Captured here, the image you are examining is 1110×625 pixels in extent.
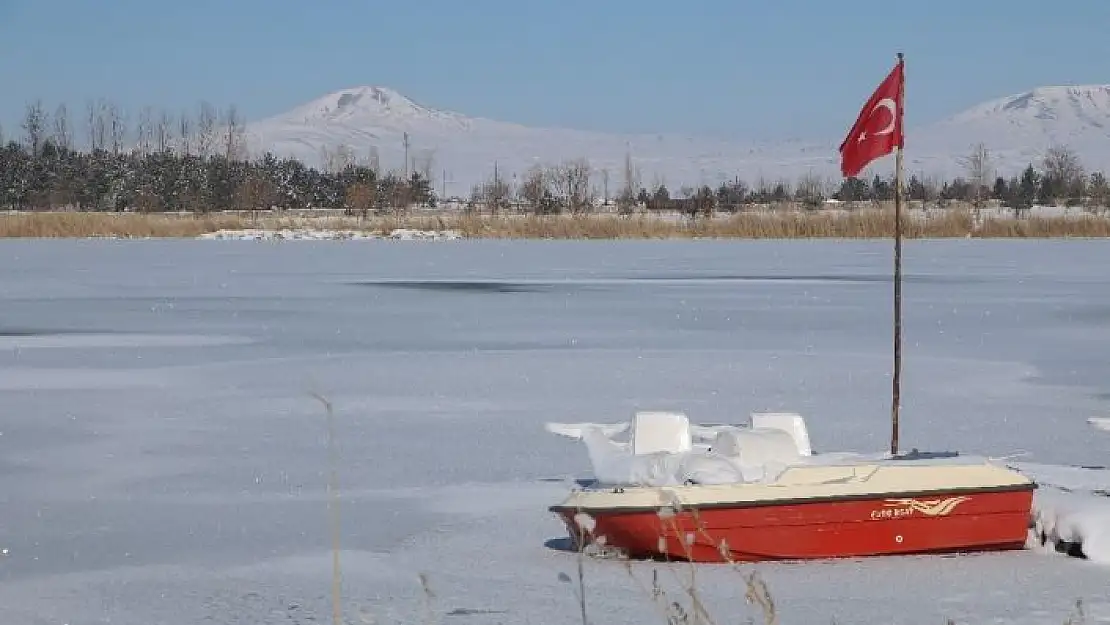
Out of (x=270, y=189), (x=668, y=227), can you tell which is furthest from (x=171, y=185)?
(x=668, y=227)

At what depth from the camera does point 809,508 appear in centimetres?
685

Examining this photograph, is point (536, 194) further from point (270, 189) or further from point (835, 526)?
point (835, 526)

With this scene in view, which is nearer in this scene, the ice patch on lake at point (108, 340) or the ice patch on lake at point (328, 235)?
the ice patch on lake at point (108, 340)

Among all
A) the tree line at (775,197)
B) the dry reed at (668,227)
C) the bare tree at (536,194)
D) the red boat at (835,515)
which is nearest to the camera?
the red boat at (835,515)

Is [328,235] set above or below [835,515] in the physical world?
above

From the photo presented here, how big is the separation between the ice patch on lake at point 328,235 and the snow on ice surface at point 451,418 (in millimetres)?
21132

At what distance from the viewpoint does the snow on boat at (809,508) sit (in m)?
6.74

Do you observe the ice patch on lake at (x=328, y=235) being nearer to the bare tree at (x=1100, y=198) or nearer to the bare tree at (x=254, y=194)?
the bare tree at (x=254, y=194)

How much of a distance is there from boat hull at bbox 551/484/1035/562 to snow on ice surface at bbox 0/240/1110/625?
0.10 m

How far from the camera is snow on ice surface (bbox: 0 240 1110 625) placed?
6496mm

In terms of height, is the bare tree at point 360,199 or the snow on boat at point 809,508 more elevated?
the bare tree at point 360,199

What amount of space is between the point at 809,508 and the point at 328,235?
43.5 metres

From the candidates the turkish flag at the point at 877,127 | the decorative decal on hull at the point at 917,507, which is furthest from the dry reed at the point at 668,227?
Answer: the decorative decal on hull at the point at 917,507

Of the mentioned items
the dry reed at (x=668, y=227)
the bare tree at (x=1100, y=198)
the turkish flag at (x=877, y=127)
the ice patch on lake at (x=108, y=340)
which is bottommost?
the ice patch on lake at (x=108, y=340)
